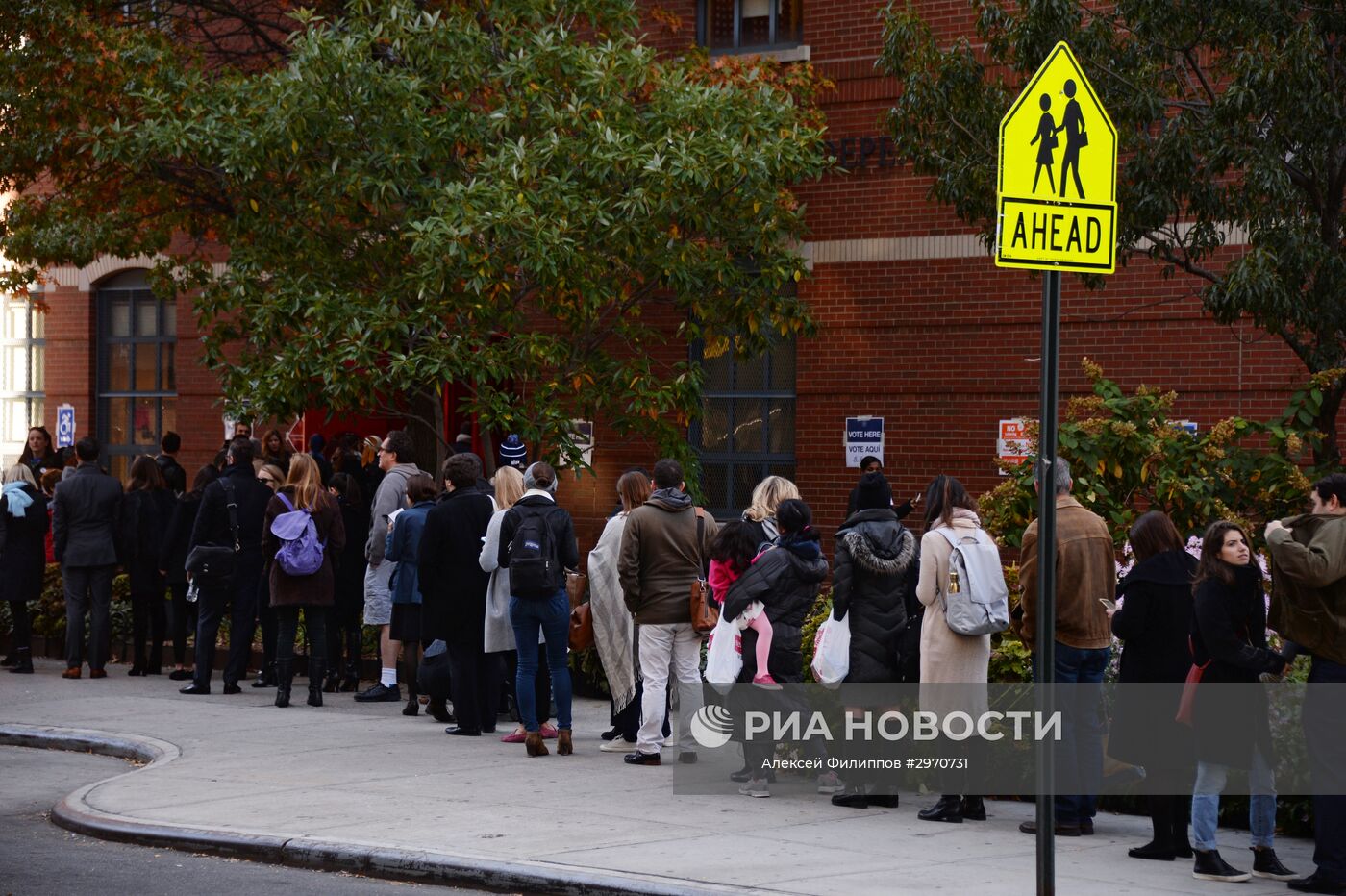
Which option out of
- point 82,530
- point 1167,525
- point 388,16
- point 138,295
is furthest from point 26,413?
point 1167,525

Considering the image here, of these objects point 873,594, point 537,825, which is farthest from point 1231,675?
point 537,825

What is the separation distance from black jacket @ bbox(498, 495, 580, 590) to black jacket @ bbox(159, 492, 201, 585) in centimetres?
489

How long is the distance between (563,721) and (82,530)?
249 inches

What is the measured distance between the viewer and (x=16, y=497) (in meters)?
16.7

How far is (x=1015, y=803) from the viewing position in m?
10.3

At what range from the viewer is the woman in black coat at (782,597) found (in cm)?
1021

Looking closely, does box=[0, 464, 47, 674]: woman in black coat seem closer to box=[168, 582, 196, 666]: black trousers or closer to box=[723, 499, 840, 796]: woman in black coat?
box=[168, 582, 196, 666]: black trousers

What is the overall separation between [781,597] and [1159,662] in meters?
2.33

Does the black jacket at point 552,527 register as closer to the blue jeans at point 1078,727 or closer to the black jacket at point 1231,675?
the blue jeans at point 1078,727

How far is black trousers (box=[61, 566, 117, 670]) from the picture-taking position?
16125 millimetres

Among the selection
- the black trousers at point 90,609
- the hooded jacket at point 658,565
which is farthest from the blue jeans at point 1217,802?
the black trousers at point 90,609

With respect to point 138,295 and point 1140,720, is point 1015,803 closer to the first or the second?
point 1140,720

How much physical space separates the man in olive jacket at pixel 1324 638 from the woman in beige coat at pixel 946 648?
1.86 metres

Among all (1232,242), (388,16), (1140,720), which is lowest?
(1140,720)
